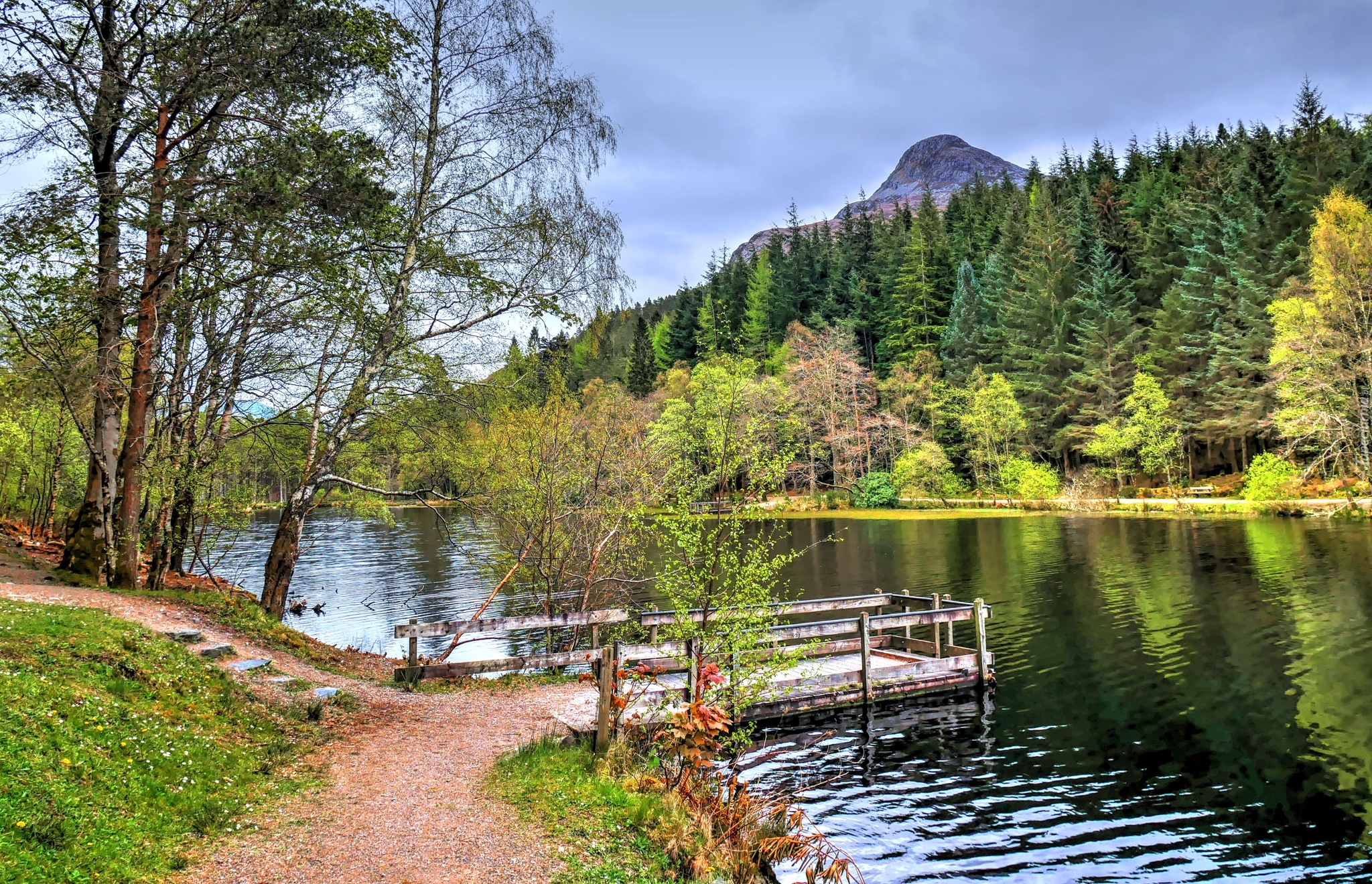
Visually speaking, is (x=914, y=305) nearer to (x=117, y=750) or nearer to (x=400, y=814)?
(x=400, y=814)

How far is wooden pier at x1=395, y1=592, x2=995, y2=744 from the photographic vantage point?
11.3 m

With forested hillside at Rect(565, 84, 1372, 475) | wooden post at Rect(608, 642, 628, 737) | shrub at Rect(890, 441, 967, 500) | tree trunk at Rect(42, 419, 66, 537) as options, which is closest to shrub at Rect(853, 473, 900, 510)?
shrub at Rect(890, 441, 967, 500)

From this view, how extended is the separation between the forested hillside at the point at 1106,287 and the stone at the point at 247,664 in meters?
31.0

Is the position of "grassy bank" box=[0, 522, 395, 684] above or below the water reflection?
above

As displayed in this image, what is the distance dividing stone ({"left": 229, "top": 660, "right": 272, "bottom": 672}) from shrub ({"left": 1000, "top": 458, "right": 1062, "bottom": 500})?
49552mm

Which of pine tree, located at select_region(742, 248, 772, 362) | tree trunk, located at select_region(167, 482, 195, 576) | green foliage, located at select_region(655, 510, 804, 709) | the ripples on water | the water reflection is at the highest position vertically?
pine tree, located at select_region(742, 248, 772, 362)

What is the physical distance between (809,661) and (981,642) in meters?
3.18

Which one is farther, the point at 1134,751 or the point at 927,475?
the point at 927,475

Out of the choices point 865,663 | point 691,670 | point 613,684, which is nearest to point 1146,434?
point 865,663

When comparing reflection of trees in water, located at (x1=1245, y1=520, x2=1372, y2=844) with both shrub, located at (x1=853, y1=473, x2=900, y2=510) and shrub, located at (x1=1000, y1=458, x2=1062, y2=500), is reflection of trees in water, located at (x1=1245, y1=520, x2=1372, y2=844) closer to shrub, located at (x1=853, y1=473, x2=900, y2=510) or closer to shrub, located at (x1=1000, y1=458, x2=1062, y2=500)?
shrub, located at (x1=1000, y1=458, x2=1062, y2=500)

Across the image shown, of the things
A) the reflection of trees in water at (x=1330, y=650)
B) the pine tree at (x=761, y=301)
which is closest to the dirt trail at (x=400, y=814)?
the reflection of trees in water at (x=1330, y=650)

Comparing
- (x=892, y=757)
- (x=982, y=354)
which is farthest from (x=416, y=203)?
(x=982, y=354)

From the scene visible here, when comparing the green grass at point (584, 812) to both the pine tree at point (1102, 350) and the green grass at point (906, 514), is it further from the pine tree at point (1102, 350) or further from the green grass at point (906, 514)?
the pine tree at point (1102, 350)

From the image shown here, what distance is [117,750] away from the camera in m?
5.73
